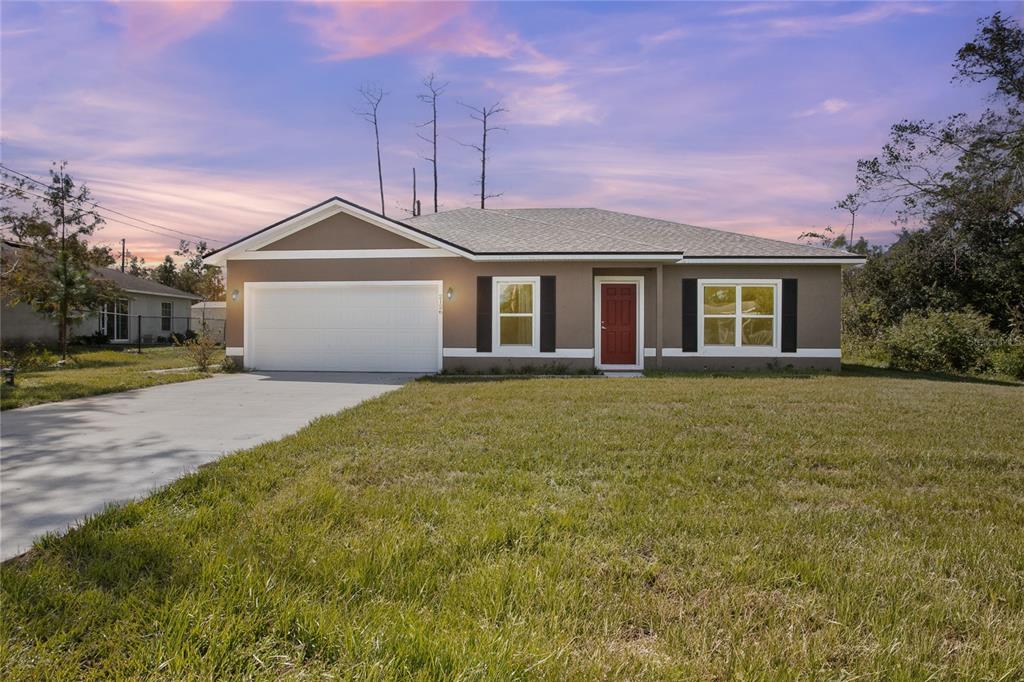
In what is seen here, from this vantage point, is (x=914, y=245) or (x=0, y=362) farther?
(x=914, y=245)

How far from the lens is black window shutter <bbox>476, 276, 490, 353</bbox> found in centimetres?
1306

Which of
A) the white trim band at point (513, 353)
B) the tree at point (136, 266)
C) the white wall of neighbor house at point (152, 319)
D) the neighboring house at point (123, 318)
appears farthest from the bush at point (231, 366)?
the tree at point (136, 266)

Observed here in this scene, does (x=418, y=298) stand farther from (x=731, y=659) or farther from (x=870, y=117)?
(x=870, y=117)

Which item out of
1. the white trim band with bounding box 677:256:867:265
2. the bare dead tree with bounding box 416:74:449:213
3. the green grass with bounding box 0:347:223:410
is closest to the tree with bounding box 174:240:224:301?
the bare dead tree with bounding box 416:74:449:213

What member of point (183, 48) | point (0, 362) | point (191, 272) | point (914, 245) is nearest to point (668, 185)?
point (914, 245)

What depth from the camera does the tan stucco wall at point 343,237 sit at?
13125 millimetres

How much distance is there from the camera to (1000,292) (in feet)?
59.6

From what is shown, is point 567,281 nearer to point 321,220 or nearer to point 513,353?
point 513,353

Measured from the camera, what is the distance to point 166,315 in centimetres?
3009

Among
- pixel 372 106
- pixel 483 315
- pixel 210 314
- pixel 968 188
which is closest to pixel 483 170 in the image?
pixel 372 106

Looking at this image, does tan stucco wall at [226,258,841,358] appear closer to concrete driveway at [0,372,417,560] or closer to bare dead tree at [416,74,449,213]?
concrete driveway at [0,372,417,560]

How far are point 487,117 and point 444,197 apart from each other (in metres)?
4.53

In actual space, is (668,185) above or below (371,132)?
below

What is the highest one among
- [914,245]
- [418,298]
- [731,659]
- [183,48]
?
[183,48]
